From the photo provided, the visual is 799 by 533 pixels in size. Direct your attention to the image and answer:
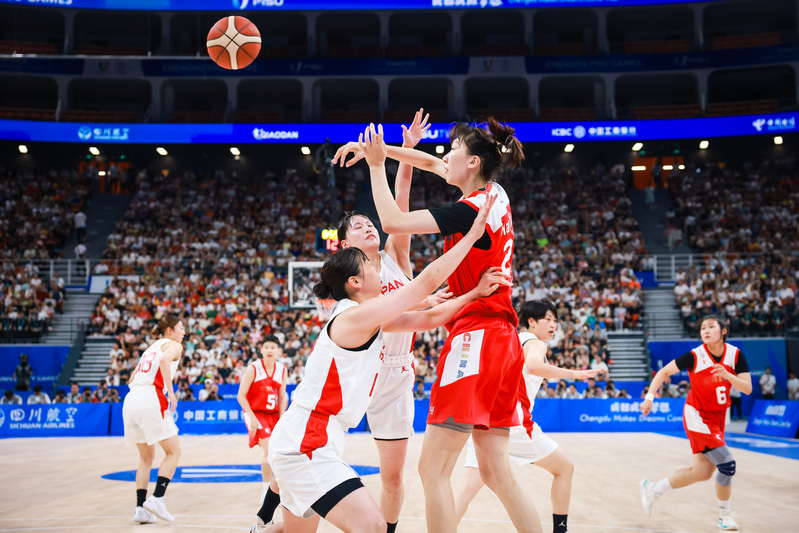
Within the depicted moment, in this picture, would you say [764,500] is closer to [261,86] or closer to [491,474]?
[491,474]

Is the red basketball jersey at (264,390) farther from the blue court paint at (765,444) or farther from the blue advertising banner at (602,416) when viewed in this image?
the blue advertising banner at (602,416)

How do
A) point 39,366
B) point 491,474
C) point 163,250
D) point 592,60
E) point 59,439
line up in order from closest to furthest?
point 491,474 → point 59,439 → point 39,366 → point 163,250 → point 592,60

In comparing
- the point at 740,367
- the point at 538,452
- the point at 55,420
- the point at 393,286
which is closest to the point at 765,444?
the point at 740,367

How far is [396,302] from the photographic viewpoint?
342 centimetres

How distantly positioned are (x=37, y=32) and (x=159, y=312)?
18769mm

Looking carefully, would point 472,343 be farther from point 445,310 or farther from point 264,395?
point 264,395

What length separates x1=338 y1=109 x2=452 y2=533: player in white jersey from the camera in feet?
15.0

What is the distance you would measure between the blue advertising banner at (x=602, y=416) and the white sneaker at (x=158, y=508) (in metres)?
11.7

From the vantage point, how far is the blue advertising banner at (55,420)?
16578 millimetres

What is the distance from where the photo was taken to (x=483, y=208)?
11.5 ft

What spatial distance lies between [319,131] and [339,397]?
25.3 m

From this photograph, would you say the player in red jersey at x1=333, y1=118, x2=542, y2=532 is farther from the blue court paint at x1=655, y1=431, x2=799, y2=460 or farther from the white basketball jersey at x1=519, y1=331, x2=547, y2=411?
the blue court paint at x1=655, y1=431, x2=799, y2=460

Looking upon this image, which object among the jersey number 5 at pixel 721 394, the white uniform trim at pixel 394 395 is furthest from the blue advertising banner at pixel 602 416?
the white uniform trim at pixel 394 395

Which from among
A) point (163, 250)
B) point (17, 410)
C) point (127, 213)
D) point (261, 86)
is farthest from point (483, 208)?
point (261, 86)
